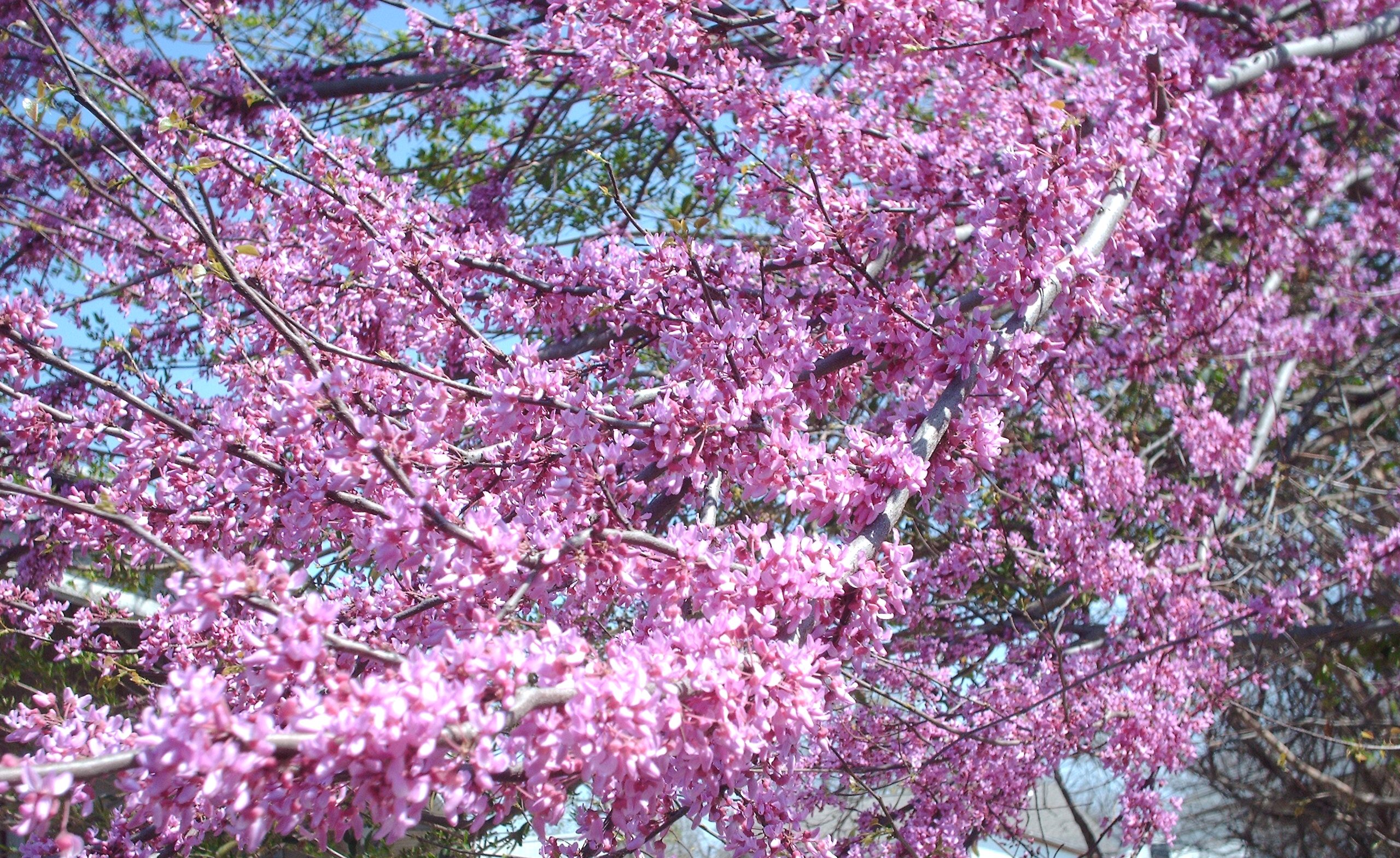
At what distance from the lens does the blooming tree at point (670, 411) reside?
5.44 feet

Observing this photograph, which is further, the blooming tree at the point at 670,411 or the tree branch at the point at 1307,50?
the tree branch at the point at 1307,50

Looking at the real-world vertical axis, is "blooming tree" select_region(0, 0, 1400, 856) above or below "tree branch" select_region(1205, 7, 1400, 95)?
below

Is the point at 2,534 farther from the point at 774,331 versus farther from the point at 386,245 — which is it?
the point at 774,331

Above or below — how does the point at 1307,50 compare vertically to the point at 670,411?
above

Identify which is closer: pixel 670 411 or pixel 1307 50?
pixel 670 411

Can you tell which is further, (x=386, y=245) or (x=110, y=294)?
(x=110, y=294)

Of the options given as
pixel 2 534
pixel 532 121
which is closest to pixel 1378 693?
pixel 532 121

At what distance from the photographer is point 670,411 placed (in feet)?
7.20

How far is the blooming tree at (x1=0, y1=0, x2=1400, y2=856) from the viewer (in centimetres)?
166

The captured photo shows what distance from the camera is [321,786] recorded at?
4.65ft

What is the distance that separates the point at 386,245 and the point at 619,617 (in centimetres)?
265

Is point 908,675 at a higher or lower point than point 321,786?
higher

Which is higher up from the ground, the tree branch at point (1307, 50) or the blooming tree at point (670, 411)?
the tree branch at point (1307, 50)

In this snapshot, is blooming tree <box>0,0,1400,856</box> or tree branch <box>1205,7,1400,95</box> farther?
tree branch <box>1205,7,1400,95</box>
